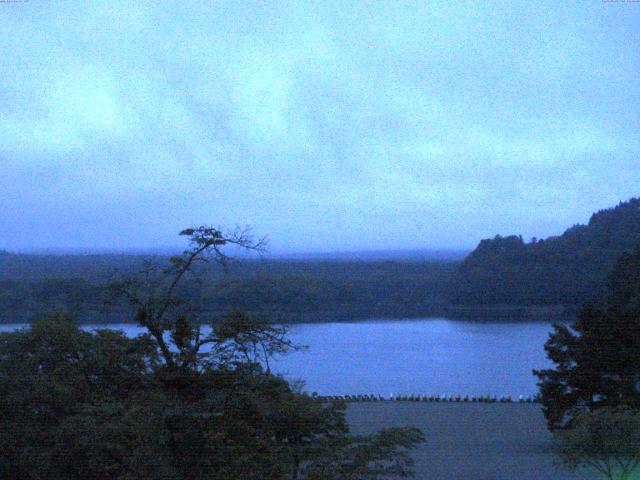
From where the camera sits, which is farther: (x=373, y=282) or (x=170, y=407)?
(x=373, y=282)

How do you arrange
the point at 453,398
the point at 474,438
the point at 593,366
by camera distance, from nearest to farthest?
the point at 593,366
the point at 474,438
the point at 453,398

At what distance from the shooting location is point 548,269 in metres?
14.0

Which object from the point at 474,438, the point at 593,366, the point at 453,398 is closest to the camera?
the point at 593,366

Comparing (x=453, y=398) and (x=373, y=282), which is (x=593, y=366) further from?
(x=373, y=282)

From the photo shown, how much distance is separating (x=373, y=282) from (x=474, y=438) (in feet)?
11.8

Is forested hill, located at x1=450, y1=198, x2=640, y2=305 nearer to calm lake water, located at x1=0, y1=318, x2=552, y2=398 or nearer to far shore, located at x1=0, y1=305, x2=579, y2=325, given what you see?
far shore, located at x1=0, y1=305, x2=579, y2=325

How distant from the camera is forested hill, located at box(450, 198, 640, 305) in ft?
45.0

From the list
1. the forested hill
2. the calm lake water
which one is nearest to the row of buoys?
the calm lake water

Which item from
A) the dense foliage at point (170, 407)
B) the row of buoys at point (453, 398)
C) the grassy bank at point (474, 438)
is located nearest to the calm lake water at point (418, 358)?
the row of buoys at point (453, 398)

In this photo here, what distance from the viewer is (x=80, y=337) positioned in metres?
4.73

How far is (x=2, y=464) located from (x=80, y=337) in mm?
897

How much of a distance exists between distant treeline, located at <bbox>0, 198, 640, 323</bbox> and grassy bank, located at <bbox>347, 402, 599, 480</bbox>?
1.39 meters

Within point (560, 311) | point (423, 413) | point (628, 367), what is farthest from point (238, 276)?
point (560, 311)

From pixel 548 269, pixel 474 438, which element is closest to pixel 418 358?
pixel 474 438
